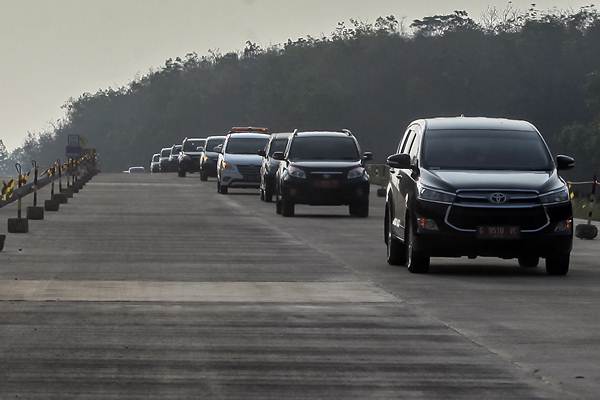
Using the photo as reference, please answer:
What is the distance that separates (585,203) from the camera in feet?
167

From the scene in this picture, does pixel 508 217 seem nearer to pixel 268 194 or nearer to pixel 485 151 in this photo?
pixel 485 151

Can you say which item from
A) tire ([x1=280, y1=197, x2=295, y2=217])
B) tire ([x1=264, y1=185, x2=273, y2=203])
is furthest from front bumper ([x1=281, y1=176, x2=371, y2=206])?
tire ([x1=264, y1=185, x2=273, y2=203])

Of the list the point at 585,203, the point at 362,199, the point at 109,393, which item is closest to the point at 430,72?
the point at 585,203

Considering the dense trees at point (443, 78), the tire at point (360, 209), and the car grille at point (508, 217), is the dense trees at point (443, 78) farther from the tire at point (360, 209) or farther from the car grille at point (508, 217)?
the car grille at point (508, 217)

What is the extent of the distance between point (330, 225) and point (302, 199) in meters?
3.57

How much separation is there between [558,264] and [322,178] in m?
17.4

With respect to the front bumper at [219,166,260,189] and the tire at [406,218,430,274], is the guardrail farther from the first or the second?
the tire at [406,218,430,274]

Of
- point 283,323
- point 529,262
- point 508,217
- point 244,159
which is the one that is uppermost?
point 508,217

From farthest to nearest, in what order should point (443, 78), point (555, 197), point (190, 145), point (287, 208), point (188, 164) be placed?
1. point (443, 78)
2. point (190, 145)
3. point (188, 164)
4. point (287, 208)
5. point (555, 197)

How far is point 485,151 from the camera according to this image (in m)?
22.1

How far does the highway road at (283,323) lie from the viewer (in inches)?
453

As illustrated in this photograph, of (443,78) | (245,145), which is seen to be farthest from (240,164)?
(443,78)

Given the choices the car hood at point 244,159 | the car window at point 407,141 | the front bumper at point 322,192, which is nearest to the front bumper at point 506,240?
the car window at point 407,141

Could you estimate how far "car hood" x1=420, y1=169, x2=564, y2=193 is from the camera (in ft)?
68.7
